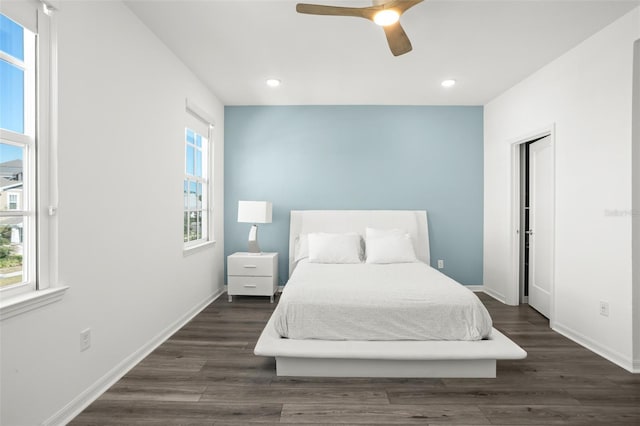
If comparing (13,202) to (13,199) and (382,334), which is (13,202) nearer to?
(13,199)

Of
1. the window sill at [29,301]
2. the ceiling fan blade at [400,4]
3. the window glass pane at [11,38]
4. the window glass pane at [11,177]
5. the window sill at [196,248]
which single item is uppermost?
the ceiling fan blade at [400,4]

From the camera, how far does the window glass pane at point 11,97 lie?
167cm

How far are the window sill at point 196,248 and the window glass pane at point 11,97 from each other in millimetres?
1973

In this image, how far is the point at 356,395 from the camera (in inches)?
88.0

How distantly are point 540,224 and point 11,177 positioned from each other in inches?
179

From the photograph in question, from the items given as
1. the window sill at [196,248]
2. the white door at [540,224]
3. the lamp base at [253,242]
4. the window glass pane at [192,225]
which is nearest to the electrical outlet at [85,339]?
the window sill at [196,248]

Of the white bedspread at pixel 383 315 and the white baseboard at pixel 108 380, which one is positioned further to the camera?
the white bedspread at pixel 383 315

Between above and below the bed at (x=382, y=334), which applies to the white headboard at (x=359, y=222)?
above

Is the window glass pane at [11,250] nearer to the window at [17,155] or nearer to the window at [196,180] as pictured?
the window at [17,155]

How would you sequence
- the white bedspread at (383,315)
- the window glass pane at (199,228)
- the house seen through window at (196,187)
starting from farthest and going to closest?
the window glass pane at (199,228)
the house seen through window at (196,187)
the white bedspread at (383,315)

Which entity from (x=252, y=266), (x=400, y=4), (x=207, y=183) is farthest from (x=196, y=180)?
(x=400, y=4)

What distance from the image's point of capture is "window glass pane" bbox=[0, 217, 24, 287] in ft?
5.52

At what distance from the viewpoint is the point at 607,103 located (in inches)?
110

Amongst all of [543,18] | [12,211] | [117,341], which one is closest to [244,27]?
[12,211]
